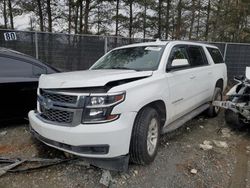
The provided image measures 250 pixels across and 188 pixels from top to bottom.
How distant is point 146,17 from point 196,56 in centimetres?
1796

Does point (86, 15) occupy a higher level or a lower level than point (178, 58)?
higher

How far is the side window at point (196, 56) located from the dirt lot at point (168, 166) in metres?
1.45

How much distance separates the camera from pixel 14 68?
4727 millimetres

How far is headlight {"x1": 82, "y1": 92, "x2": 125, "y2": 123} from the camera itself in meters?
2.93

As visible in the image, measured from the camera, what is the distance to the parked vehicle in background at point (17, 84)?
4.55 meters

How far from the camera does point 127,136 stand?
304 cm

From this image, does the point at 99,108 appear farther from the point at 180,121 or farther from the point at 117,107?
the point at 180,121

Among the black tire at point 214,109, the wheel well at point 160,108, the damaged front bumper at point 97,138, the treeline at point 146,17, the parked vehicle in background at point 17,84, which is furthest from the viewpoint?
the treeline at point 146,17

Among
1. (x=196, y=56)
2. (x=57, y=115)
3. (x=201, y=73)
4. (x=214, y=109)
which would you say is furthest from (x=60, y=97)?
(x=214, y=109)

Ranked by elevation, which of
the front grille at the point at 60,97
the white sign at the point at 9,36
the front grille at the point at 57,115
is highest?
the white sign at the point at 9,36

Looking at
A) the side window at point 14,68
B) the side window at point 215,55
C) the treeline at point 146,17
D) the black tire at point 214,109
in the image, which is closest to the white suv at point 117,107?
the side window at point 14,68

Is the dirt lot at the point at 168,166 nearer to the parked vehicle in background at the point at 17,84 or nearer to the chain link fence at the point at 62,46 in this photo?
the parked vehicle in background at the point at 17,84

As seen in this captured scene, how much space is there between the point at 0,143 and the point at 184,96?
3252 mm

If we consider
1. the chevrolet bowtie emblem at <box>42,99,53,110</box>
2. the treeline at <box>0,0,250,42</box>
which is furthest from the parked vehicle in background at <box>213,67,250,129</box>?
the treeline at <box>0,0,250,42</box>
